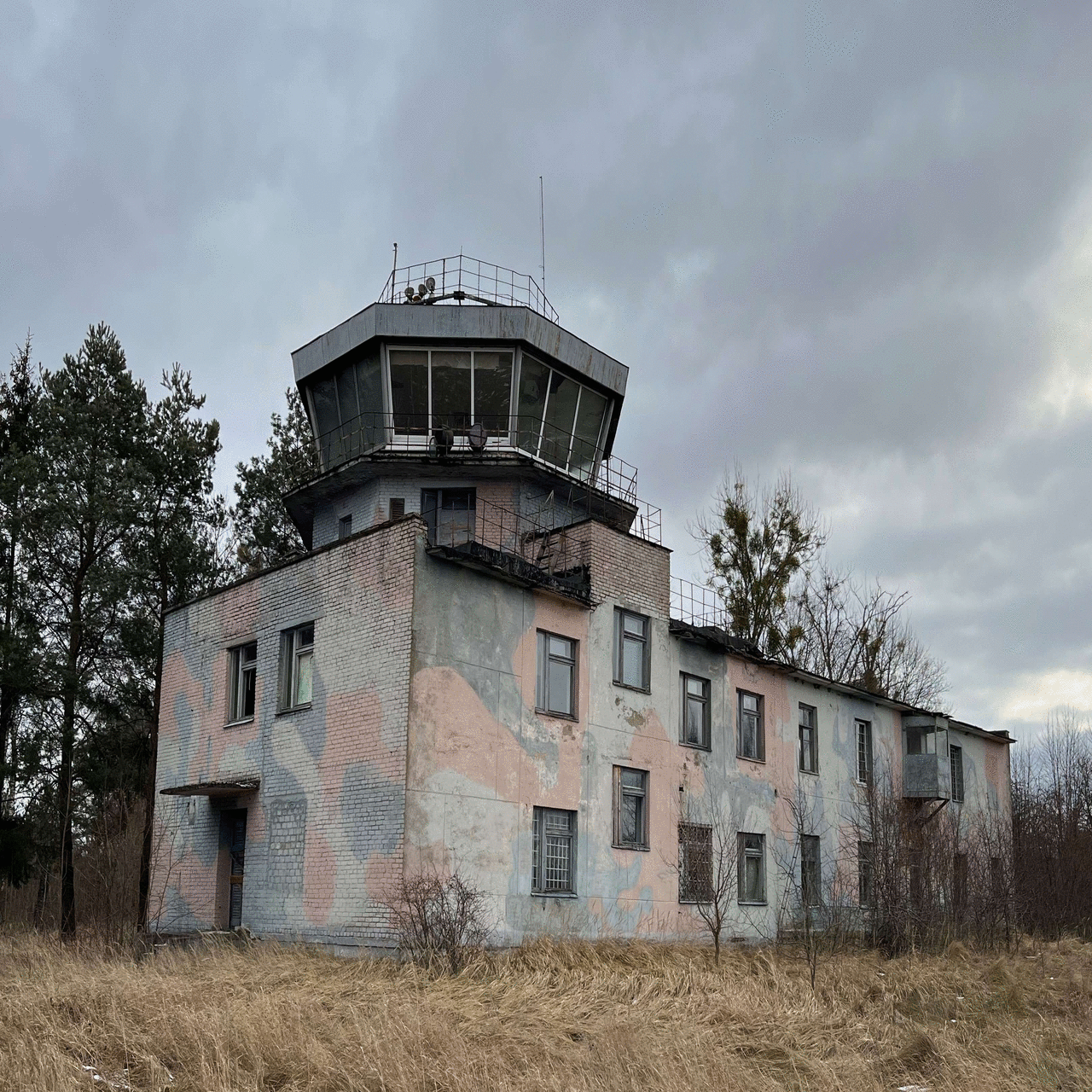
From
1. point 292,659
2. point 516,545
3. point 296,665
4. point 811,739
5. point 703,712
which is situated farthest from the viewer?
point 811,739

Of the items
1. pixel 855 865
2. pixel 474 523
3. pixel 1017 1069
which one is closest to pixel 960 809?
pixel 855 865

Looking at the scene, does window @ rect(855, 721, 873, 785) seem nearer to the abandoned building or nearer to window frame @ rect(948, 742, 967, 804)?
the abandoned building

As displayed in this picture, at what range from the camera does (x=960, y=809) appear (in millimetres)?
34719

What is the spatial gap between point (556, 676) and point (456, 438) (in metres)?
6.57

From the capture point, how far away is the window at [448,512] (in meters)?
26.2

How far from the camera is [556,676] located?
22266mm

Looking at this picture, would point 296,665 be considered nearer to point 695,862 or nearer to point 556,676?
point 556,676

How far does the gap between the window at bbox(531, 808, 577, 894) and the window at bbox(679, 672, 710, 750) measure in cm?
422

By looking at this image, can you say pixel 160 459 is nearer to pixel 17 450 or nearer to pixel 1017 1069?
pixel 17 450

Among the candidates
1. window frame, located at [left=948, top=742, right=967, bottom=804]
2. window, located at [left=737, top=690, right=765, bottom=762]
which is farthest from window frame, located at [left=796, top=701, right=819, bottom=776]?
window frame, located at [left=948, top=742, right=967, bottom=804]

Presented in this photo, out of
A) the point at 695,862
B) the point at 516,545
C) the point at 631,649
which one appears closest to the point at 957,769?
the point at 695,862

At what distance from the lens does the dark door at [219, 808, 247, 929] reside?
2297 centimetres

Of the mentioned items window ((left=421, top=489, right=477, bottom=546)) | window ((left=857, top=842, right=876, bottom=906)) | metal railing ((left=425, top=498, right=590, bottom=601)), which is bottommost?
window ((left=857, top=842, right=876, bottom=906))

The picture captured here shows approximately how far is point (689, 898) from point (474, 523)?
9.22m
